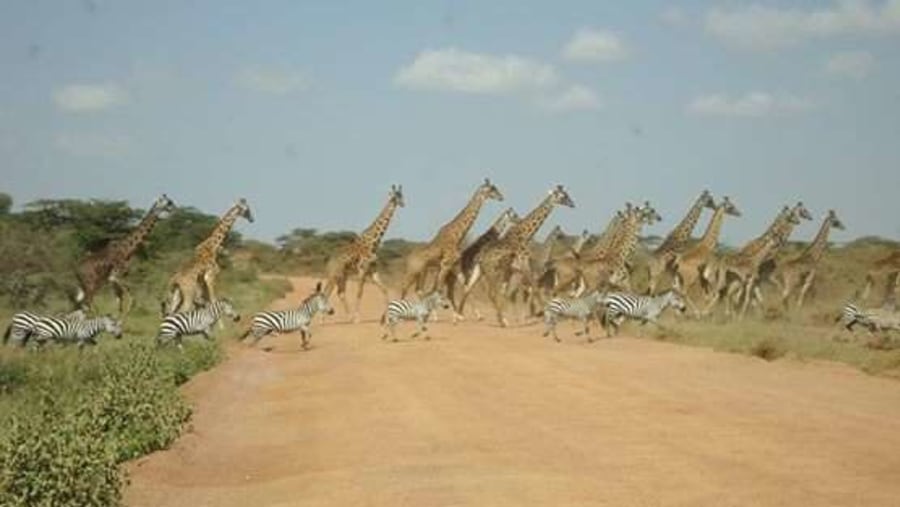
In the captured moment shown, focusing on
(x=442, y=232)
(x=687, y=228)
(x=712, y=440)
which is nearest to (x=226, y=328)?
(x=442, y=232)

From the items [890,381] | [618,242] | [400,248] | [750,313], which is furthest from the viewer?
[400,248]

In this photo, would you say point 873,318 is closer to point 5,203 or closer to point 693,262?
point 693,262

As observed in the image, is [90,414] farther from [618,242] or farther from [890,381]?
[618,242]

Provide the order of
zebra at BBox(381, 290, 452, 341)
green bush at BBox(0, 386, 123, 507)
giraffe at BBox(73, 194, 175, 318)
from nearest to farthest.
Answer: green bush at BBox(0, 386, 123, 507) → zebra at BBox(381, 290, 452, 341) → giraffe at BBox(73, 194, 175, 318)

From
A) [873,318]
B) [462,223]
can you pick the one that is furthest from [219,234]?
[873,318]

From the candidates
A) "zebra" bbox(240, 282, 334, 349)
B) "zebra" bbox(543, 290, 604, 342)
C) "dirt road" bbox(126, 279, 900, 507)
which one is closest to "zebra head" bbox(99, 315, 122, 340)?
"zebra" bbox(240, 282, 334, 349)

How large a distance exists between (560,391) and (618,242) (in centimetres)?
1391

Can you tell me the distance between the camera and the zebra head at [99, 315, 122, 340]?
69.7 feet

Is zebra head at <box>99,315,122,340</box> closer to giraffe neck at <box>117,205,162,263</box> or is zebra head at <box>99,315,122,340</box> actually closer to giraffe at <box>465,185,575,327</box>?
giraffe neck at <box>117,205,162,263</box>

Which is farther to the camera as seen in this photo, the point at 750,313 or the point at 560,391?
the point at 750,313

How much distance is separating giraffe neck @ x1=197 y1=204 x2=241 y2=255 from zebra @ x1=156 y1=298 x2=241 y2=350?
3.02 meters

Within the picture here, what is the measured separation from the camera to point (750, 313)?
30.9m

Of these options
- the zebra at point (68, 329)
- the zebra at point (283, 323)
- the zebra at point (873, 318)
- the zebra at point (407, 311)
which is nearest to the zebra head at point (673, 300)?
the zebra at point (873, 318)

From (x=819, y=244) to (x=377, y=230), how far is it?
432 inches
